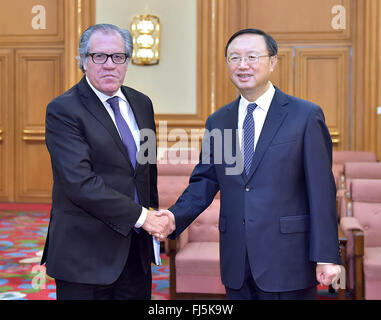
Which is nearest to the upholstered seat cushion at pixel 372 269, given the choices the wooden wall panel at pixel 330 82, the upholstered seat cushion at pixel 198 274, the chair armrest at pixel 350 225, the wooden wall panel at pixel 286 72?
the chair armrest at pixel 350 225

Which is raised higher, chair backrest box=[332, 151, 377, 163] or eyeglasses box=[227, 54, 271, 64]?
eyeglasses box=[227, 54, 271, 64]

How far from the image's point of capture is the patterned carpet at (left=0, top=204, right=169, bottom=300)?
13.6 ft

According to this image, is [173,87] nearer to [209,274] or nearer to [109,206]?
[209,274]

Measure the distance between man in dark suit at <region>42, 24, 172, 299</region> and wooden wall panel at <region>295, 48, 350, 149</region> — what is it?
6.53 metres

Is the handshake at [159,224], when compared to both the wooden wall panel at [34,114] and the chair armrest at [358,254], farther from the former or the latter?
the wooden wall panel at [34,114]

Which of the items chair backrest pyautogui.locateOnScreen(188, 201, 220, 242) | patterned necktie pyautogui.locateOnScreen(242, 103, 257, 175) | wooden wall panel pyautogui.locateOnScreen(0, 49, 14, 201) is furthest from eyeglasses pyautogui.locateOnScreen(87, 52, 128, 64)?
wooden wall panel pyautogui.locateOnScreen(0, 49, 14, 201)

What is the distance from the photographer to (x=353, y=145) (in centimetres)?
814

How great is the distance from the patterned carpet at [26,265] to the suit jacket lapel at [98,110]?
7.54 feet

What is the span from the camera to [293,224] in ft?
6.56

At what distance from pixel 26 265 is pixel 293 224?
3.66 meters

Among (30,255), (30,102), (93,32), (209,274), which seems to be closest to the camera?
(93,32)

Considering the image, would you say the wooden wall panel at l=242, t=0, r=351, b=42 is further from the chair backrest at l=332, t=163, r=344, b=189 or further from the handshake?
the handshake
